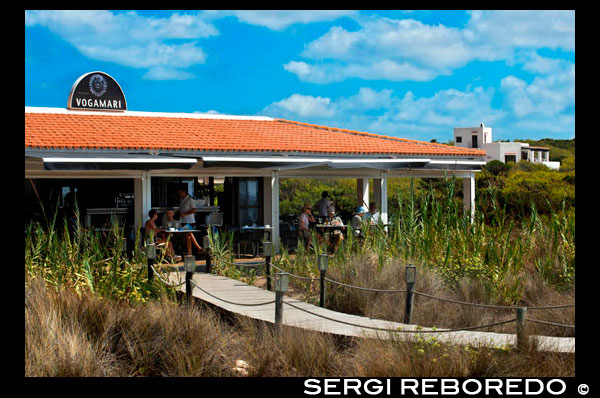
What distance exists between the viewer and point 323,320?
30.6ft

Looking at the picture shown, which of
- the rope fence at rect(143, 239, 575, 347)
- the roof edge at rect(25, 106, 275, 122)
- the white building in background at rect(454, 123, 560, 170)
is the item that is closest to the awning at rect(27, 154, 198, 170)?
the rope fence at rect(143, 239, 575, 347)

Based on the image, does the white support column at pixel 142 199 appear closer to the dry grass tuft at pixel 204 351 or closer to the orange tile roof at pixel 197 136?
the orange tile roof at pixel 197 136

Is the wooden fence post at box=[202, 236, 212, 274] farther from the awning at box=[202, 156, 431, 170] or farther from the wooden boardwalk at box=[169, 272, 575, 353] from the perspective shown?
the awning at box=[202, 156, 431, 170]

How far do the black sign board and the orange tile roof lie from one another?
372mm

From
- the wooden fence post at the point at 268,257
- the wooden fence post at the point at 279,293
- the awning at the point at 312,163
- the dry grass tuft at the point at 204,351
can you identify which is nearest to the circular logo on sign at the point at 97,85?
the awning at the point at 312,163

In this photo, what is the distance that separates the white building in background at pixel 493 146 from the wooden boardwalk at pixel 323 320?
2238 inches

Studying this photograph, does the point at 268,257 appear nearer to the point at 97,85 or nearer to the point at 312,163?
the point at 312,163

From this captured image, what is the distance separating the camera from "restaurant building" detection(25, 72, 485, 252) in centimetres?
1595

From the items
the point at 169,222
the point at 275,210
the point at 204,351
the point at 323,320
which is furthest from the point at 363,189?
the point at 204,351

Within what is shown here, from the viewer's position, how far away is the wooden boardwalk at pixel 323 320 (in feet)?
25.8

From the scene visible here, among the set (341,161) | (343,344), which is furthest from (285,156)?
(343,344)

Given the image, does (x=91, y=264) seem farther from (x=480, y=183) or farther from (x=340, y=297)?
(x=480, y=183)

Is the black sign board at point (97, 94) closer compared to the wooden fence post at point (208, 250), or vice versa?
the wooden fence post at point (208, 250)
